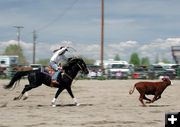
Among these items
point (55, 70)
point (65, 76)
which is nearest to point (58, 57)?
point (55, 70)

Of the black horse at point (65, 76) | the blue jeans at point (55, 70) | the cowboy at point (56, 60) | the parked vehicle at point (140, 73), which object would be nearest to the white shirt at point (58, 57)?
the cowboy at point (56, 60)

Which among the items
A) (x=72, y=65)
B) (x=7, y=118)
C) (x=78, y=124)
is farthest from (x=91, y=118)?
(x=72, y=65)

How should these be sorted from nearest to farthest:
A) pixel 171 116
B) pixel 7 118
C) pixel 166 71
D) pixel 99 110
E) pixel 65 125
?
pixel 171 116 → pixel 65 125 → pixel 7 118 → pixel 99 110 → pixel 166 71

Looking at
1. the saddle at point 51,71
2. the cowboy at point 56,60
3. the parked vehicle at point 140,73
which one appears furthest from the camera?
the parked vehicle at point 140,73

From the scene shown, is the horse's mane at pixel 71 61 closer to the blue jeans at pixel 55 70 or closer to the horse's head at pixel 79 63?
the horse's head at pixel 79 63

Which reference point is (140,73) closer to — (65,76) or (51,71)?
(51,71)

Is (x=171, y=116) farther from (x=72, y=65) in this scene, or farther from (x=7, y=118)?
(x=72, y=65)

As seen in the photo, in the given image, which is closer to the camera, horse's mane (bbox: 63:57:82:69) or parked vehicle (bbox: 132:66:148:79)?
horse's mane (bbox: 63:57:82:69)

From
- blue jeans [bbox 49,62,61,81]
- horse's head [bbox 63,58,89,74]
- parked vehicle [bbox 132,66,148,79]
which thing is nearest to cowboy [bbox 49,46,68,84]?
blue jeans [bbox 49,62,61,81]

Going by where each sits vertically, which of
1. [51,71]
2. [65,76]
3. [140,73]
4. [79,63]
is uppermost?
[79,63]

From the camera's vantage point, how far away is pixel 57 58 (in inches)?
599

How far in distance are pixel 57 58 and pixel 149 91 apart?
3178 mm

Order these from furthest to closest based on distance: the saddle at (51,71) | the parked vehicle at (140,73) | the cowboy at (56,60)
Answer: the parked vehicle at (140,73)
the saddle at (51,71)
the cowboy at (56,60)

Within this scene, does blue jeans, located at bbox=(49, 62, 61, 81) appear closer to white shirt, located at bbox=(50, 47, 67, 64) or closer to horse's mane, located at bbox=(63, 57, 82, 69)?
white shirt, located at bbox=(50, 47, 67, 64)
